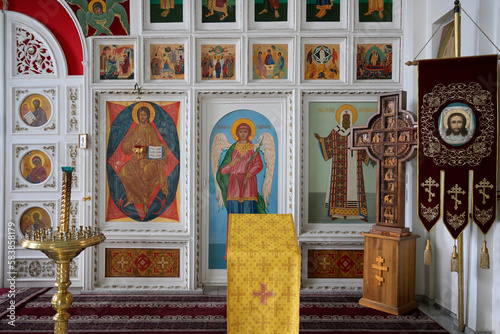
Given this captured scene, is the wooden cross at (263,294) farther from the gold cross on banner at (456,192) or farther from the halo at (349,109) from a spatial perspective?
the halo at (349,109)

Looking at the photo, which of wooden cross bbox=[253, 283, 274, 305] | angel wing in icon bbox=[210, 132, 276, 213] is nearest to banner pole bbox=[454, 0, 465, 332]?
wooden cross bbox=[253, 283, 274, 305]

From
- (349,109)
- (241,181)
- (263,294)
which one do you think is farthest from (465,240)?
(241,181)

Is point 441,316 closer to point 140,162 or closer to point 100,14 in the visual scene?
point 140,162

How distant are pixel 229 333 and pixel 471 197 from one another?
2337 millimetres

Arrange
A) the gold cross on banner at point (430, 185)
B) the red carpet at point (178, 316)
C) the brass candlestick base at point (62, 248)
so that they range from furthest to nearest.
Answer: the red carpet at point (178, 316)
the gold cross on banner at point (430, 185)
the brass candlestick base at point (62, 248)

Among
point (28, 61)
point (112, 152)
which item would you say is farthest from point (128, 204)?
point (28, 61)

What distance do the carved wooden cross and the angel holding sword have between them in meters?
1.22

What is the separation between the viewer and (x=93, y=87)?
4.18m

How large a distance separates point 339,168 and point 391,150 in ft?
2.41

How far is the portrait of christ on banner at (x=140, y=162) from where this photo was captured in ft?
14.0

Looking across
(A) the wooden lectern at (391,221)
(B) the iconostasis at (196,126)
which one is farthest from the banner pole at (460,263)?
(B) the iconostasis at (196,126)

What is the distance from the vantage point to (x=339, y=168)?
4.24 metres

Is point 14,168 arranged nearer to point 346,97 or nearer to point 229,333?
point 229,333

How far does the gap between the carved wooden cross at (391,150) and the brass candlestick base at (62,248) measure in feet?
9.49
